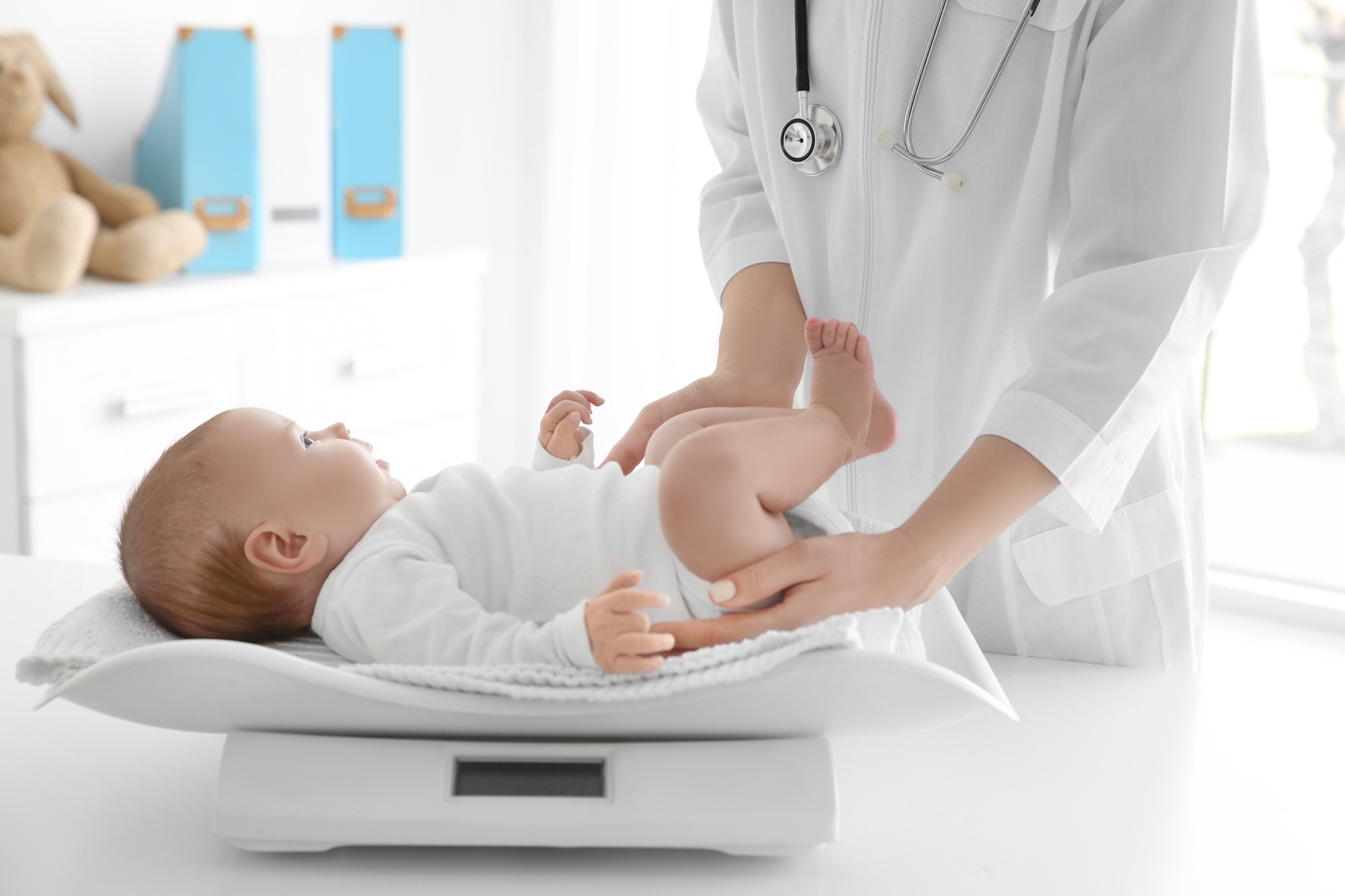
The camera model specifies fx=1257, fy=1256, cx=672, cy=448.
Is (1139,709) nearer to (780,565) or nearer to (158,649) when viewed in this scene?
(780,565)

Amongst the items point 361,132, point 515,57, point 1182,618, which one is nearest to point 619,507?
point 1182,618

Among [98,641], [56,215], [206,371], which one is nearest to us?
[98,641]

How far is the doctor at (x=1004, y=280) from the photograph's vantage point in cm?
97

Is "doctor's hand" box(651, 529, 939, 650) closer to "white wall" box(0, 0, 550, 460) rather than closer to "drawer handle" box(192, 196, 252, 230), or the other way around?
"drawer handle" box(192, 196, 252, 230)

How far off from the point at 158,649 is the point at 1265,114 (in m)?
0.93

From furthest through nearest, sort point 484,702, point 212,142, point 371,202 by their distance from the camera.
→ point 371,202 → point 212,142 → point 484,702

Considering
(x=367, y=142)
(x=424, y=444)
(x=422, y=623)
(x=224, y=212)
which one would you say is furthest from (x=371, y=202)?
(x=422, y=623)

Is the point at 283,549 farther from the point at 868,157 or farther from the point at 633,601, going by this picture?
the point at 868,157

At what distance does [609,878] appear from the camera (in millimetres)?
746

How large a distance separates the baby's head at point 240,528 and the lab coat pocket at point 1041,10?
0.69 m

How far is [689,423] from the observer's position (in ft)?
3.62

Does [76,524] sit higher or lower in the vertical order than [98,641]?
lower

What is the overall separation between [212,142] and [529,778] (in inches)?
81.8

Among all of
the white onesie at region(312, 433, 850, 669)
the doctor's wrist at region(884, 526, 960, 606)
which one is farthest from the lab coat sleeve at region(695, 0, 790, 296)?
the doctor's wrist at region(884, 526, 960, 606)
